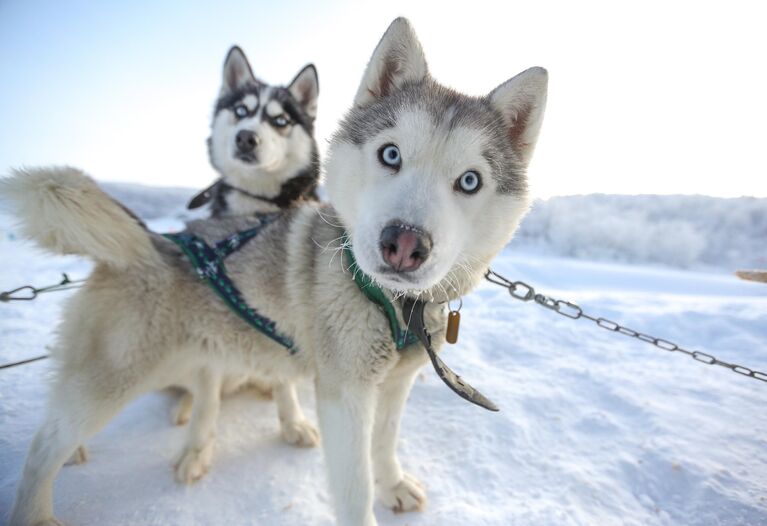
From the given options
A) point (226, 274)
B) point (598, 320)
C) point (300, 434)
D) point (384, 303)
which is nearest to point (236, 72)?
point (226, 274)

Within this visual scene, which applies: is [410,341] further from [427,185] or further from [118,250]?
[118,250]

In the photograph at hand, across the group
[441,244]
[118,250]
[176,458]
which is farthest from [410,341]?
[176,458]

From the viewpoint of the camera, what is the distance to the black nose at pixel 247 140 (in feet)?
9.53

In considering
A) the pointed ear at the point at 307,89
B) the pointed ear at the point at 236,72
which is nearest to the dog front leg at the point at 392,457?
the pointed ear at the point at 307,89

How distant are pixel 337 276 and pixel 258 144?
1837 mm

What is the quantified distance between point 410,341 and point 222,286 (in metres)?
0.91

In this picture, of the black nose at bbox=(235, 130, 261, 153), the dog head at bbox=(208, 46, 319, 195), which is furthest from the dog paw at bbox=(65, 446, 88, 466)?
the black nose at bbox=(235, 130, 261, 153)

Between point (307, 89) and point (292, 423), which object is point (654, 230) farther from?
point (292, 423)

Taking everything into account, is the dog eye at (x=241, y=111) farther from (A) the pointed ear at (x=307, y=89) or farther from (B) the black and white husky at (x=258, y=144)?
(A) the pointed ear at (x=307, y=89)

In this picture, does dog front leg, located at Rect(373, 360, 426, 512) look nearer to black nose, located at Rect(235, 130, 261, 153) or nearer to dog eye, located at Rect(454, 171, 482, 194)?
dog eye, located at Rect(454, 171, 482, 194)

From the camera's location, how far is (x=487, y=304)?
4.57 meters

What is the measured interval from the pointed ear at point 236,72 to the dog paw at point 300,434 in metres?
2.93

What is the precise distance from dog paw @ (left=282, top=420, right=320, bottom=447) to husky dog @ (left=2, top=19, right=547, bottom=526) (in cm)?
52

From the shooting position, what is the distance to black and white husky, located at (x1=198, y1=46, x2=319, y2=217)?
9.73 ft
